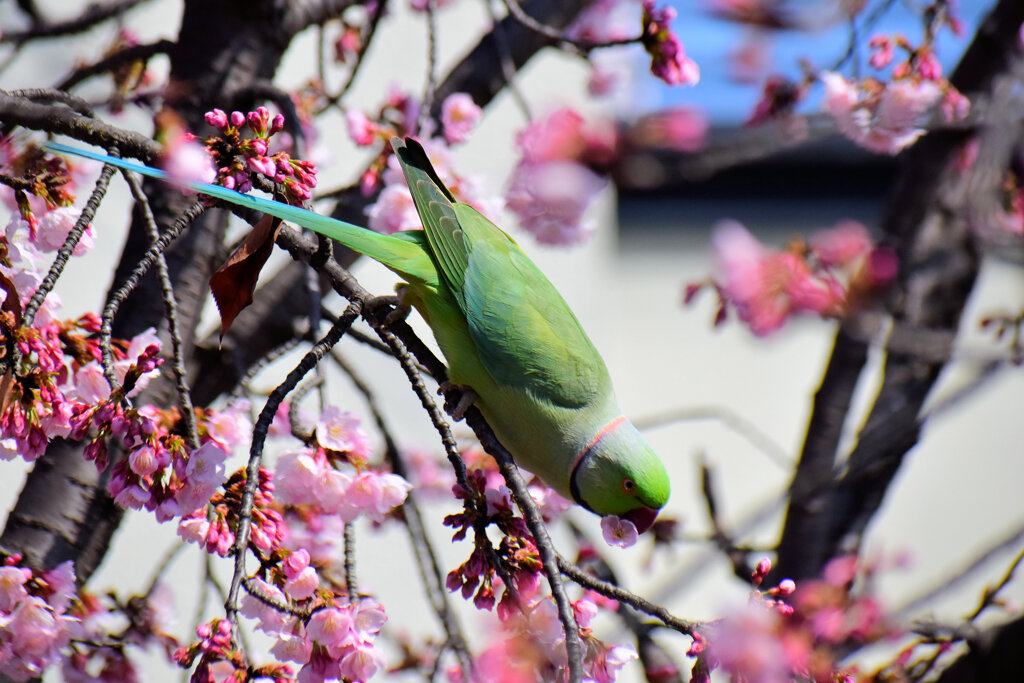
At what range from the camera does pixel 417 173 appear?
1.61 meters

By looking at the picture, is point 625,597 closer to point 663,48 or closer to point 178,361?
point 178,361

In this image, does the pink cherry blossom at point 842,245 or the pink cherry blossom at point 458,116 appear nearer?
the pink cherry blossom at point 458,116

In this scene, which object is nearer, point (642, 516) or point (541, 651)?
point (541, 651)

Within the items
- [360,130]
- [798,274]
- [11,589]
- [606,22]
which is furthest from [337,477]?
[606,22]

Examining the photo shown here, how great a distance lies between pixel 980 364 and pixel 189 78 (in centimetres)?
154

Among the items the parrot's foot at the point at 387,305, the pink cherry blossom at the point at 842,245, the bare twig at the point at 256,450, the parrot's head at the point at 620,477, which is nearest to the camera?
the bare twig at the point at 256,450

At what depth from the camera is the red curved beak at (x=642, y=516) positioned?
152 cm

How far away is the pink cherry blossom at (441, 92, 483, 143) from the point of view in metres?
1.89

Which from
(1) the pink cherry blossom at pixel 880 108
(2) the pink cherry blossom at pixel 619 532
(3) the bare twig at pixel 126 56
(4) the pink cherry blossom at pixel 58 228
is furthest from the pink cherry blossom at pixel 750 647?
(3) the bare twig at pixel 126 56

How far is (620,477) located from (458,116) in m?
0.91

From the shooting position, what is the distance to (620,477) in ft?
4.91

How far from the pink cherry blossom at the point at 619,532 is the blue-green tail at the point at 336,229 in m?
0.59

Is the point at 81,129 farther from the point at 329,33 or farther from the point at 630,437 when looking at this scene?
the point at 329,33

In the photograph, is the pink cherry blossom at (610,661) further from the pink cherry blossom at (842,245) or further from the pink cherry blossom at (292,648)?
the pink cherry blossom at (842,245)
